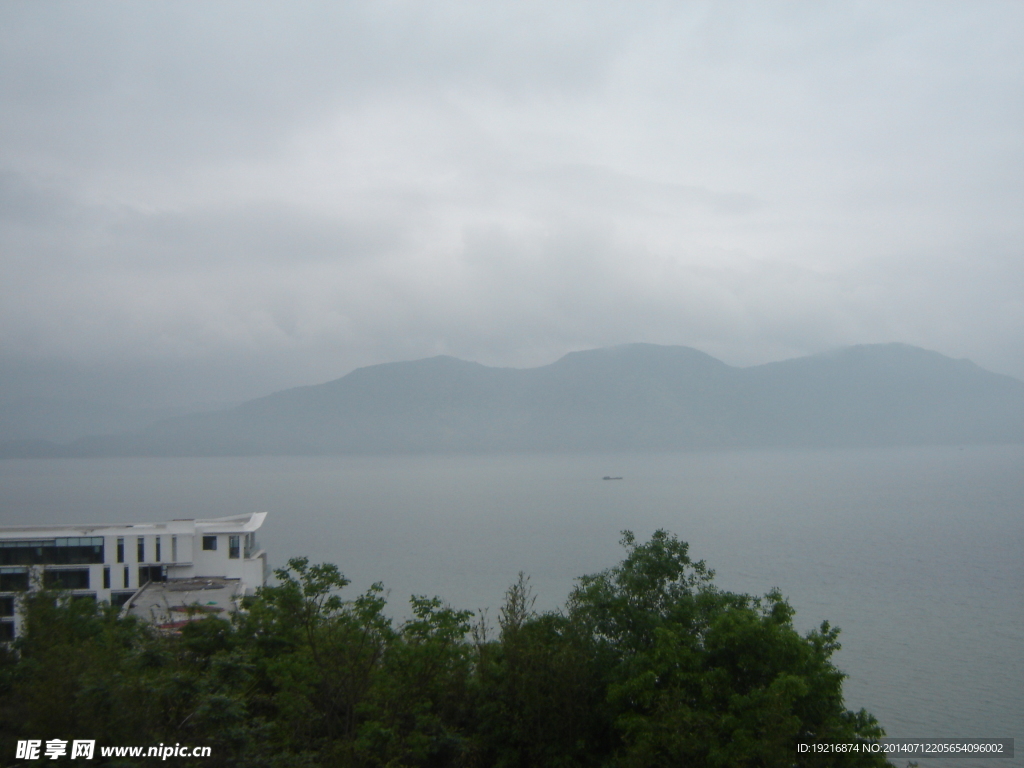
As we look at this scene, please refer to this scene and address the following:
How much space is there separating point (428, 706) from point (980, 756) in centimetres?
1987

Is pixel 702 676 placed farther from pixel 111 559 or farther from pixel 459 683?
pixel 111 559

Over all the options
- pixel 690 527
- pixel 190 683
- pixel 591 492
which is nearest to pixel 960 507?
pixel 690 527

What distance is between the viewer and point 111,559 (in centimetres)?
3219

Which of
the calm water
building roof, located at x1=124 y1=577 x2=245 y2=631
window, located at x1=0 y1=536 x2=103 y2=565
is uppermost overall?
window, located at x1=0 y1=536 x2=103 y2=565

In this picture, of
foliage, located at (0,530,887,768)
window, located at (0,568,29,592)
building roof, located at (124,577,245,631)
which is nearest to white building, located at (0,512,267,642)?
window, located at (0,568,29,592)

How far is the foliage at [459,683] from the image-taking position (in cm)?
1020

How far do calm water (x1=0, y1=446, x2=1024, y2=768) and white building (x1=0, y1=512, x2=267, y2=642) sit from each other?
10335 millimetres

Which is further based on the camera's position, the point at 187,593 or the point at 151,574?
the point at 151,574

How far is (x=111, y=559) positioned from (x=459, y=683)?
2297cm

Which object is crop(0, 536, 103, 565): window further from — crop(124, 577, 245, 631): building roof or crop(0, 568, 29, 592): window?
crop(124, 577, 245, 631): building roof

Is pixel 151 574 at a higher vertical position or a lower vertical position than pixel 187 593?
higher

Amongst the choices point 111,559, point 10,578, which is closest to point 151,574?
point 111,559

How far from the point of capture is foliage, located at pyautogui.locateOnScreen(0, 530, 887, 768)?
1020 cm

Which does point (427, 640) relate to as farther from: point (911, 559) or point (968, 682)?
point (911, 559)
